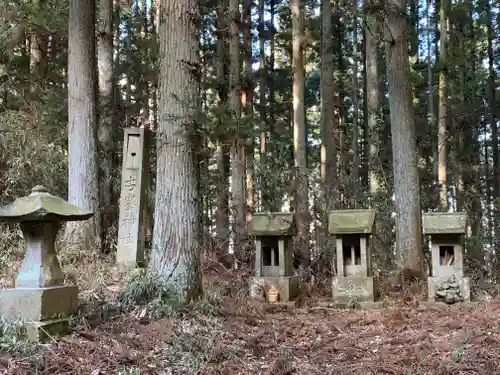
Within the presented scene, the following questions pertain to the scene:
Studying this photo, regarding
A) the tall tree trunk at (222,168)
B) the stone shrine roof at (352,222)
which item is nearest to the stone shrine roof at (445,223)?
the stone shrine roof at (352,222)

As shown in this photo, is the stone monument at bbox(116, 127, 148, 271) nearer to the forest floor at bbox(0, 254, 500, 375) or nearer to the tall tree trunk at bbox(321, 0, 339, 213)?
the forest floor at bbox(0, 254, 500, 375)

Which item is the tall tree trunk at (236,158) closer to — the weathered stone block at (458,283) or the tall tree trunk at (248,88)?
the tall tree trunk at (248,88)

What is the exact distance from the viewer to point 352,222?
8.38 m

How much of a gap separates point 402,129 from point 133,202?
5.30 meters

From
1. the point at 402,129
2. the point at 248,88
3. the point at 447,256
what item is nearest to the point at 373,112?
the point at 402,129

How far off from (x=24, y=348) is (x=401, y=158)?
7.33 m

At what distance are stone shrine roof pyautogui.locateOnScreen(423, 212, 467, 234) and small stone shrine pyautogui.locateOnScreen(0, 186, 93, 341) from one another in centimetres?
532

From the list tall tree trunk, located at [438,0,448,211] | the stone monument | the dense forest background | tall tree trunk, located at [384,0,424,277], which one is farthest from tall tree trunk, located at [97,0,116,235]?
tall tree trunk, located at [438,0,448,211]

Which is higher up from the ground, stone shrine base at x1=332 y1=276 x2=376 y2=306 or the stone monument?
the stone monument

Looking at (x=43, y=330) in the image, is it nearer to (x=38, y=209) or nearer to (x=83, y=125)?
(x=38, y=209)

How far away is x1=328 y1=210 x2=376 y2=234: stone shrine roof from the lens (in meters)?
8.25

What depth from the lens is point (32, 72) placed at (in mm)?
11719

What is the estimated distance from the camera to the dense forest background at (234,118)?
30.1 feet

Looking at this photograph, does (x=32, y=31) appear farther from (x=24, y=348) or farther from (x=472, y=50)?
(x=472, y=50)
